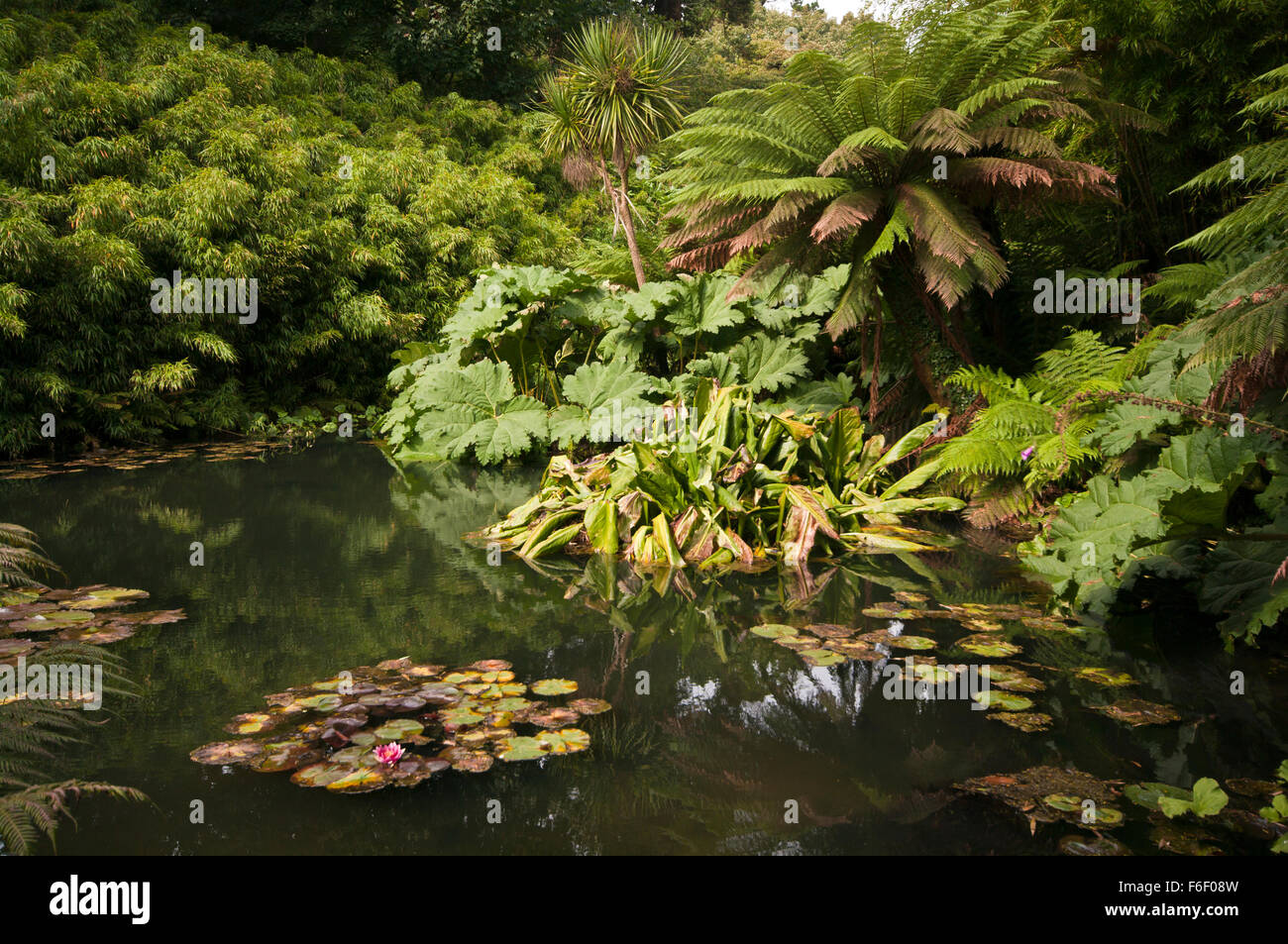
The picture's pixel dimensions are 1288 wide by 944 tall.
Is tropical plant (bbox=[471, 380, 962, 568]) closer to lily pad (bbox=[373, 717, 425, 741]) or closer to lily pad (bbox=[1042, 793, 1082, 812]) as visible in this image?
lily pad (bbox=[373, 717, 425, 741])

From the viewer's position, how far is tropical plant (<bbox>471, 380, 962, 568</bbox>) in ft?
12.9

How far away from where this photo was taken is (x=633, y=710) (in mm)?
2227

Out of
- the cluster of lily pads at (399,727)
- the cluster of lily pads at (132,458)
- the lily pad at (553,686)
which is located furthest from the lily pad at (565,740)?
the cluster of lily pads at (132,458)

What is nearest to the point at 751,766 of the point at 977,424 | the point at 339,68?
the point at 977,424

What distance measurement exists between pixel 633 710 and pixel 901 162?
3656 millimetres

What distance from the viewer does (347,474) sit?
22.6 ft

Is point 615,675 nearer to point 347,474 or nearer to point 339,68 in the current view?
point 347,474

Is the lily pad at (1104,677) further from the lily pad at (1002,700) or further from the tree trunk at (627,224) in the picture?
the tree trunk at (627,224)

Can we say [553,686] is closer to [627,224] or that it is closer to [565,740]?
[565,740]

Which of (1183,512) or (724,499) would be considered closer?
(1183,512)

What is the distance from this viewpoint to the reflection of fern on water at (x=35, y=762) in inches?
56.0

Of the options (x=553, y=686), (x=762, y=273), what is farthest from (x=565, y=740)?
(x=762, y=273)

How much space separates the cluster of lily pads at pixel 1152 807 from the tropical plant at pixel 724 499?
2.05m
